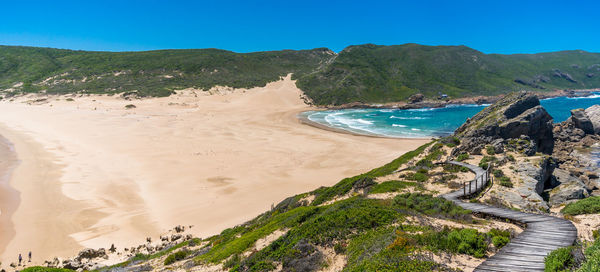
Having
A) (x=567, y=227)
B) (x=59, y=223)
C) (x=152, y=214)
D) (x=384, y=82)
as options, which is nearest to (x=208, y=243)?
(x=152, y=214)

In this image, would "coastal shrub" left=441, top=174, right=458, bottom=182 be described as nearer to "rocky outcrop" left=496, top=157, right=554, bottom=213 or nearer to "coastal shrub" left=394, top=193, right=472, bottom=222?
"rocky outcrop" left=496, top=157, right=554, bottom=213

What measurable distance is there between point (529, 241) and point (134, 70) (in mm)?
122589

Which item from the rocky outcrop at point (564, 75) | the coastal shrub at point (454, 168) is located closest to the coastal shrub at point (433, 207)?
the coastal shrub at point (454, 168)

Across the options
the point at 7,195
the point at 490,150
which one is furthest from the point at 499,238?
the point at 7,195

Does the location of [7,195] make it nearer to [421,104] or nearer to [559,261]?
[559,261]

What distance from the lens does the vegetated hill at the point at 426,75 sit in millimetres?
107500

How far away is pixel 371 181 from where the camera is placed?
1878 cm

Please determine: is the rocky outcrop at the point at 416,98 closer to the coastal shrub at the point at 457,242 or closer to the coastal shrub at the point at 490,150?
the coastal shrub at the point at 490,150

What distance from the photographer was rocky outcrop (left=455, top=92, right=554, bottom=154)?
27277 millimetres

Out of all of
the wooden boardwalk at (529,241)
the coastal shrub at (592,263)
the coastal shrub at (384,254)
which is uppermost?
the coastal shrub at (592,263)

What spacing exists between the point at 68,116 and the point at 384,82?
98.6 metres

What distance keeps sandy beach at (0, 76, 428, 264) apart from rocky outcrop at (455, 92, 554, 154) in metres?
8.83

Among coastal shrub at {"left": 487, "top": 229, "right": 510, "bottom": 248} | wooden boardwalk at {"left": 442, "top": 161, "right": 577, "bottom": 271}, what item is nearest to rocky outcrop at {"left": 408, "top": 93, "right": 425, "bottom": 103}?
wooden boardwalk at {"left": 442, "top": 161, "right": 577, "bottom": 271}

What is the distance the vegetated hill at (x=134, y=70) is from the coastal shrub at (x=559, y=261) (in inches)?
3445
